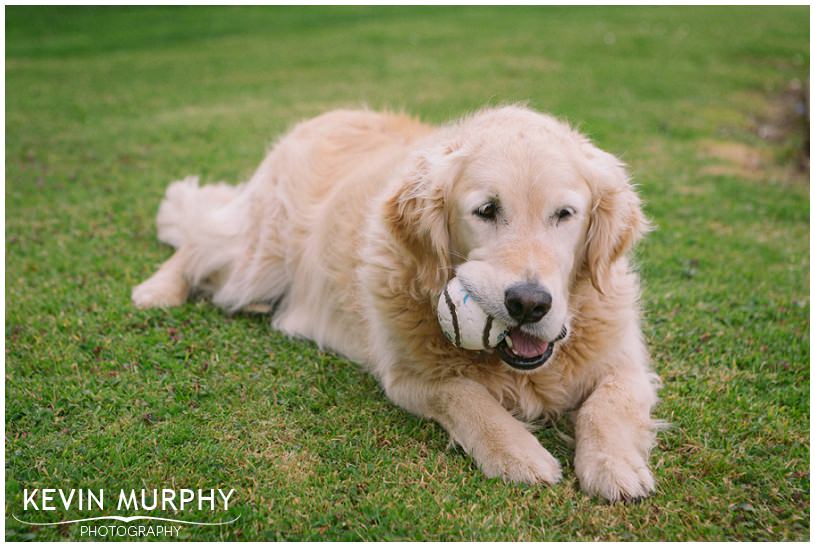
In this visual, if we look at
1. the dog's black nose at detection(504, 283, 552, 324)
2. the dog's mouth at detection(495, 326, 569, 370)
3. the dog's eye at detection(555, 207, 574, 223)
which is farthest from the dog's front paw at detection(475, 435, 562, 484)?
the dog's eye at detection(555, 207, 574, 223)

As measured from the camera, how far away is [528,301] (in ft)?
9.30

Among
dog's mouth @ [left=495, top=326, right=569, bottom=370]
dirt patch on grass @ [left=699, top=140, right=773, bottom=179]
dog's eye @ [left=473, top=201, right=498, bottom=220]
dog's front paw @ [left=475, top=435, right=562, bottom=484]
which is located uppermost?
dog's eye @ [left=473, top=201, right=498, bottom=220]

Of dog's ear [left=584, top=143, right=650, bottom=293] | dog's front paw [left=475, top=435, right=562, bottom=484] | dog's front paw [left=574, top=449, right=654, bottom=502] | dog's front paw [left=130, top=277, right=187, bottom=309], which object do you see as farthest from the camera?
dog's front paw [left=130, top=277, right=187, bottom=309]

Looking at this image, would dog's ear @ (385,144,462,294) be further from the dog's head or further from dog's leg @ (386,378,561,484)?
dog's leg @ (386,378,561,484)

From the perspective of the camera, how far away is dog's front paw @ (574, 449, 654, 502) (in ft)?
9.68

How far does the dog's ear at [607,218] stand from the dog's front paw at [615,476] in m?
0.79

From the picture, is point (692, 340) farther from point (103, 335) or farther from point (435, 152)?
point (103, 335)

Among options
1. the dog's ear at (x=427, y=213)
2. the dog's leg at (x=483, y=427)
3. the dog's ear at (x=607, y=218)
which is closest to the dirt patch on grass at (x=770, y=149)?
the dog's ear at (x=607, y=218)

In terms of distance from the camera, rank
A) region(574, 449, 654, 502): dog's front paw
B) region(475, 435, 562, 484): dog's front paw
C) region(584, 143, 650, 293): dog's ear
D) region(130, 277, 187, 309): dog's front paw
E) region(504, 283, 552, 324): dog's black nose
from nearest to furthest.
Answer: region(504, 283, 552, 324): dog's black nose
region(574, 449, 654, 502): dog's front paw
region(475, 435, 562, 484): dog's front paw
region(584, 143, 650, 293): dog's ear
region(130, 277, 187, 309): dog's front paw

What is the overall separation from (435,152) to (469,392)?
1.16m

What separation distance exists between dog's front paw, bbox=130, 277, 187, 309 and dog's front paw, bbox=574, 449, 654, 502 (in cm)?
296

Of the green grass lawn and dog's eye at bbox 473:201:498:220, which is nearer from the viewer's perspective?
the green grass lawn

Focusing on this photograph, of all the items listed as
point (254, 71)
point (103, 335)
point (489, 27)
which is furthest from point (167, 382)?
point (489, 27)

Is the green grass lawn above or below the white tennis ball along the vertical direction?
below
